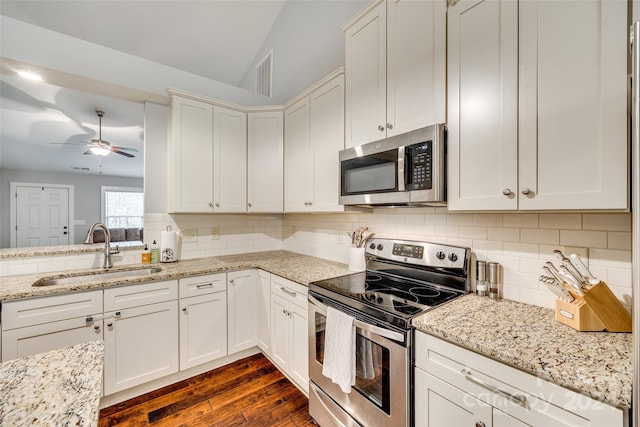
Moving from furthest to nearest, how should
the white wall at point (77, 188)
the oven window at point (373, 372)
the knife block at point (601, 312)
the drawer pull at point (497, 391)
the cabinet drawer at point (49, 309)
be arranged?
1. the white wall at point (77, 188)
2. the cabinet drawer at point (49, 309)
3. the oven window at point (373, 372)
4. the knife block at point (601, 312)
5. the drawer pull at point (497, 391)

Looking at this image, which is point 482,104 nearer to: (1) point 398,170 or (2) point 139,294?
(1) point 398,170

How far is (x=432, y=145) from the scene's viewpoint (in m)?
1.34

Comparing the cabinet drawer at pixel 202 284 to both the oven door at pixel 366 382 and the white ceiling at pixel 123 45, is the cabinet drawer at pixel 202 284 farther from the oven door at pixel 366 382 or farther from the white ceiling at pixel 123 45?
the white ceiling at pixel 123 45

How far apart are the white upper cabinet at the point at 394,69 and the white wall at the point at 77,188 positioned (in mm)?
8496

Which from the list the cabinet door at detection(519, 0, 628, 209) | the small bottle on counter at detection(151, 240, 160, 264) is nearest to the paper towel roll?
the small bottle on counter at detection(151, 240, 160, 264)

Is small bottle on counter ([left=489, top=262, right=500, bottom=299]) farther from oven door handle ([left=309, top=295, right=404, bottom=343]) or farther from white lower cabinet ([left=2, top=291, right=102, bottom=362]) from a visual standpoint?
white lower cabinet ([left=2, top=291, right=102, bottom=362])

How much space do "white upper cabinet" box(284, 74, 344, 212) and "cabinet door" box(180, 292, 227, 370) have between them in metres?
1.07

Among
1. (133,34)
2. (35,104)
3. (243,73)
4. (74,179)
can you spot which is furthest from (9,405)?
(74,179)

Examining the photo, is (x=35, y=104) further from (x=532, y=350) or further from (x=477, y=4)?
(x=532, y=350)

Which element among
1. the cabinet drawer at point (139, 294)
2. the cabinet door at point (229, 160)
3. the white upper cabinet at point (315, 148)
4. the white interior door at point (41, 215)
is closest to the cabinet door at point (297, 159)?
the white upper cabinet at point (315, 148)

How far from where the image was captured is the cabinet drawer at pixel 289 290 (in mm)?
1835

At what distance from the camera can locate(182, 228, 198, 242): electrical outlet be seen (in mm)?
2648

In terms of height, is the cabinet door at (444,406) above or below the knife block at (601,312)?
below

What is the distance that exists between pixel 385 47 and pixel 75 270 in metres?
2.84
